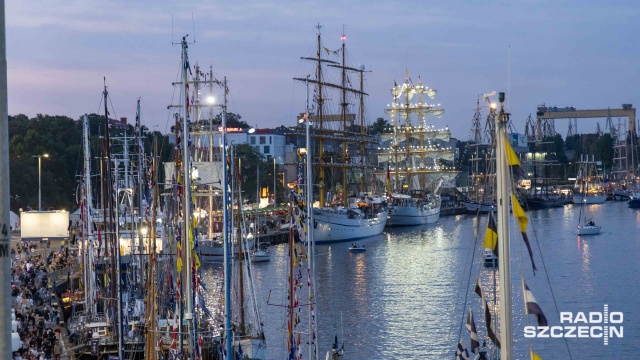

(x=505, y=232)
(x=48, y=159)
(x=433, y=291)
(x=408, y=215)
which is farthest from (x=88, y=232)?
(x=408, y=215)

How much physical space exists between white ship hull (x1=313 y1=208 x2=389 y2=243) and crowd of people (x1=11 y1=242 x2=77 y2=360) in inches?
→ 1118

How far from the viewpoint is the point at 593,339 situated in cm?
3181

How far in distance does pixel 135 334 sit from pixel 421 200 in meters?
78.3

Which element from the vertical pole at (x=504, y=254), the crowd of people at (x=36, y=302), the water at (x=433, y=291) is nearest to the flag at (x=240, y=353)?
the water at (x=433, y=291)

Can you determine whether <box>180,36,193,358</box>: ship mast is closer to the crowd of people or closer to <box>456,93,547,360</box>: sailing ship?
the crowd of people

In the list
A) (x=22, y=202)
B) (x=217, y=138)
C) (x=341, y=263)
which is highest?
(x=217, y=138)

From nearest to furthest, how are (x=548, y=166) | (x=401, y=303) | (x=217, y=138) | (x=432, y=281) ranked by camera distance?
(x=401, y=303) < (x=432, y=281) < (x=217, y=138) < (x=548, y=166)

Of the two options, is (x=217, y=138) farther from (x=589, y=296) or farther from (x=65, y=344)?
(x=65, y=344)

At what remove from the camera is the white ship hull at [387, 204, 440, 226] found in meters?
95.0

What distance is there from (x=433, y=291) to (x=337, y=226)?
103ft

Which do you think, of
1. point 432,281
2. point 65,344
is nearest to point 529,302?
point 65,344

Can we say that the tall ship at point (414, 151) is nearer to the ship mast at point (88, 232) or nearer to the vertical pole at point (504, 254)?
the ship mast at point (88, 232)

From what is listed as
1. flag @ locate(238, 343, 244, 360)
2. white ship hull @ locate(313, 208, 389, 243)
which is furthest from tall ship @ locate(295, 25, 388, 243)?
flag @ locate(238, 343, 244, 360)

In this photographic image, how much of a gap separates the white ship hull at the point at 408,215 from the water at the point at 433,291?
14.3m
